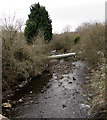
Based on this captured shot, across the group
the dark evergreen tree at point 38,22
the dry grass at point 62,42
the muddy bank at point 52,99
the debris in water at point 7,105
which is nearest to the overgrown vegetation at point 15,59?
the muddy bank at point 52,99

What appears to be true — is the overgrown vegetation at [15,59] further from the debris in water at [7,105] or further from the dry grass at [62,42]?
the dry grass at [62,42]

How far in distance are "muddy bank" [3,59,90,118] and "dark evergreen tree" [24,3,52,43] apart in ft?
47.3

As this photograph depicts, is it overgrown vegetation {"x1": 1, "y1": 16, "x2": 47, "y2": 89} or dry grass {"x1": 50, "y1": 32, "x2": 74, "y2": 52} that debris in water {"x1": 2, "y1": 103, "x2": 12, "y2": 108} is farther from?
dry grass {"x1": 50, "y1": 32, "x2": 74, "y2": 52}

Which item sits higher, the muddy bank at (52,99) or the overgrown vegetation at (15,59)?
the overgrown vegetation at (15,59)

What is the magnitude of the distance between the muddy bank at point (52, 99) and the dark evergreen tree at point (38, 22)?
14.4 meters

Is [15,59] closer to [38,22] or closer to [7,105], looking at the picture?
[7,105]

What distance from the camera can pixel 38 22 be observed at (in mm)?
35000

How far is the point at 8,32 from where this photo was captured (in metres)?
19.0

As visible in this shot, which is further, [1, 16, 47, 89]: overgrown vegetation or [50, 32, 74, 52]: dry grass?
[50, 32, 74, 52]: dry grass

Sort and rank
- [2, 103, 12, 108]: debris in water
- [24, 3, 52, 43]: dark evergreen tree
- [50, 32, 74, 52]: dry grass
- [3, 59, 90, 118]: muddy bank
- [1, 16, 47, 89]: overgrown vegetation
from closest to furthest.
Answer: [3, 59, 90, 118]: muddy bank
[2, 103, 12, 108]: debris in water
[1, 16, 47, 89]: overgrown vegetation
[24, 3, 52, 43]: dark evergreen tree
[50, 32, 74, 52]: dry grass

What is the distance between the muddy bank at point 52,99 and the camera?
11.8m

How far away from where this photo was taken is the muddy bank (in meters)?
11.8

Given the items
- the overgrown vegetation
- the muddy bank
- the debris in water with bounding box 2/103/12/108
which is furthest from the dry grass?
the debris in water with bounding box 2/103/12/108

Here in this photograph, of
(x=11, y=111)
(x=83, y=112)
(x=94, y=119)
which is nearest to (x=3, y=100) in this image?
(x=11, y=111)
